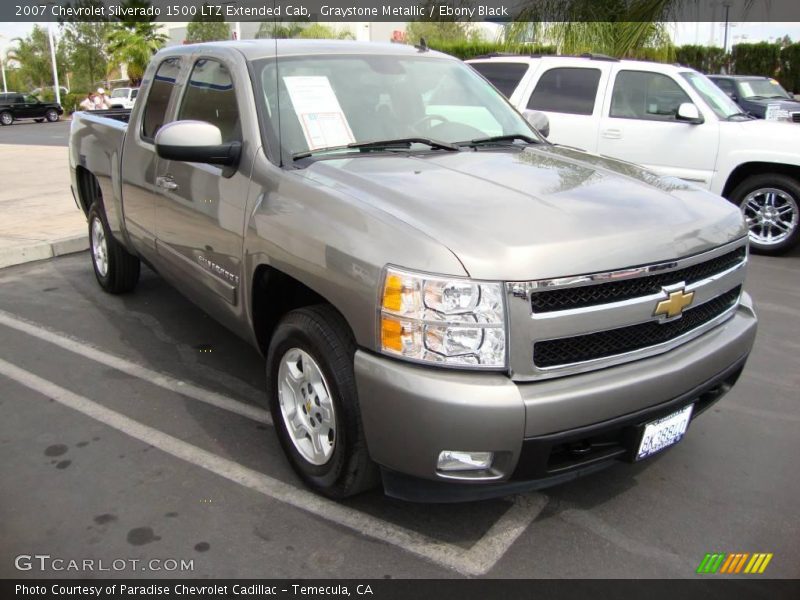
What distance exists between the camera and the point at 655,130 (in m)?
7.87

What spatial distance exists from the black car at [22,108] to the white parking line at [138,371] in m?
36.5

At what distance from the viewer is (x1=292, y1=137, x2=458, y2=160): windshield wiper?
131 inches

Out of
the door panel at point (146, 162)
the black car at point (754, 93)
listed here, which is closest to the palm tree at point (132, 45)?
the black car at point (754, 93)

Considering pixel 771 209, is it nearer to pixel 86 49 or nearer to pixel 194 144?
Result: pixel 194 144

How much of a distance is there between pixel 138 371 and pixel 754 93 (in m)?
15.7

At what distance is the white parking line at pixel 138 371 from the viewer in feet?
13.0

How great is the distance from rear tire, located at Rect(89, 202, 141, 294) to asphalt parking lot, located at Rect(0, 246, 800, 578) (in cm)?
137

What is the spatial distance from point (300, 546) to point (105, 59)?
57963 millimetres

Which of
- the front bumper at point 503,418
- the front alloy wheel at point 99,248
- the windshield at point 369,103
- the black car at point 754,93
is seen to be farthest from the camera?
the black car at point 754,93

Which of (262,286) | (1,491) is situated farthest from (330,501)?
(1,491)

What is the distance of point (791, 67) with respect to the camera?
35344 millimetres

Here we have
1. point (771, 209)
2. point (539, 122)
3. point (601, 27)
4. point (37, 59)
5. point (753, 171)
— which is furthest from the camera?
point (37, 59)

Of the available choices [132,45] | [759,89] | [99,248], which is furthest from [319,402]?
[132,45]

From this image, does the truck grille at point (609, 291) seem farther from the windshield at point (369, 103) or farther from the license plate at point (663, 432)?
the windshield at point (369, 103)
